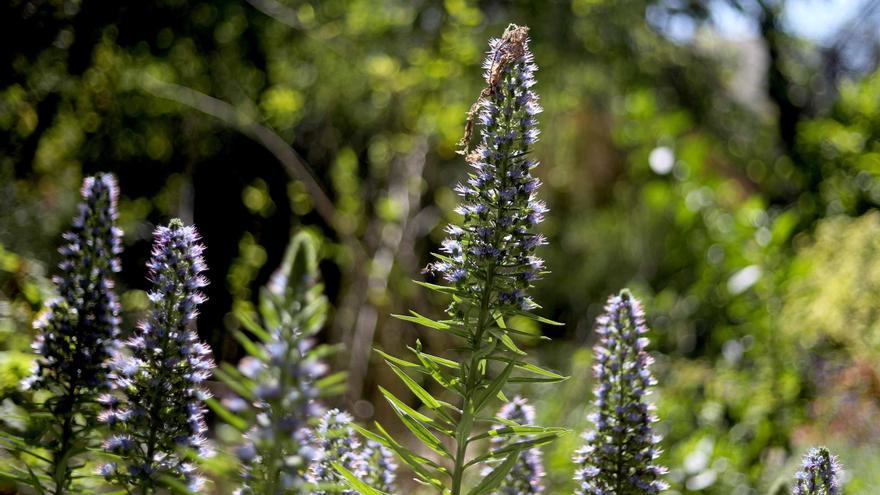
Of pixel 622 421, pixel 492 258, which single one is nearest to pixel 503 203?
pixel 492 258

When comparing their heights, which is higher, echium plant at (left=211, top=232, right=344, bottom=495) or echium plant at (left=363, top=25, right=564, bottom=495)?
echium plant at (left=363, top=25, right=564, bottom=495)

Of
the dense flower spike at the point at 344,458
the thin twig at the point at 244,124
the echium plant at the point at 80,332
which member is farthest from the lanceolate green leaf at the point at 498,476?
the thin twig at the point at 244,124

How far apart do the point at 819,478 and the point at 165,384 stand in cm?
92

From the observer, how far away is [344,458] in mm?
1280

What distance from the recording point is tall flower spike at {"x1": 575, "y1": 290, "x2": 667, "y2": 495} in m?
1.32

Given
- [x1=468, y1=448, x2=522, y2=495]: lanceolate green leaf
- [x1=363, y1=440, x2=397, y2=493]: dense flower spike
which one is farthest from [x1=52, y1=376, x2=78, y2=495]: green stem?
[x1=468, y1=448, x2=522, y2=495]: lanceolate green leaf

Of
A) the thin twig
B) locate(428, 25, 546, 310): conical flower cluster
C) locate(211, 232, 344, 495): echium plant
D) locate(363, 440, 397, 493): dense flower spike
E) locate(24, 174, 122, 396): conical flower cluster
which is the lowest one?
locate(211, 232, 344, 495): echium plant

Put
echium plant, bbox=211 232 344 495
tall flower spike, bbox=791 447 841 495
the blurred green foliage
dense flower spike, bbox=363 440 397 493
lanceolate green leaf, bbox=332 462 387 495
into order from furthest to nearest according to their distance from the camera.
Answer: the blurred green foliage, dense flower spike, bbox=363 440 397 493, tall flower spike, bbox=791 447 841 495, lanceolate green leaf, bbox=332 462 387 495, echium plant, bbox=211 232 344 495

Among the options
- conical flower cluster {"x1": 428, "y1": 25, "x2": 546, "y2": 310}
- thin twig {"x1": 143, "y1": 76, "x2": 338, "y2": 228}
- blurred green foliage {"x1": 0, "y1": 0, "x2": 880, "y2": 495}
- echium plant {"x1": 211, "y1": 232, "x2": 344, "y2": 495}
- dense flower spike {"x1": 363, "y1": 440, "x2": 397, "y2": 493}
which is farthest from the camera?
thin twig {"x1": 143, "y1": 76, "x2": 338, "y2": 228}

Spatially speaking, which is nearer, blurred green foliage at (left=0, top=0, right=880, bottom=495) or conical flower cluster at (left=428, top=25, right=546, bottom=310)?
conical flower cluster at (left=428, top=25, right=546, bottom=310)

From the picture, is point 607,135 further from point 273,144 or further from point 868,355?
point 868,355

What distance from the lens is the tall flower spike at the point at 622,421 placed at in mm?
1315

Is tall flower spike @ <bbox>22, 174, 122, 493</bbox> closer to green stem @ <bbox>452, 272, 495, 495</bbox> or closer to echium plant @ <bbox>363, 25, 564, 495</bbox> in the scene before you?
echium plant @ <bbox>363, 25, 564, 495</bbox>

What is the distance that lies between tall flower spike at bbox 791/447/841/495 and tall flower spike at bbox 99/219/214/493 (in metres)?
0.83
